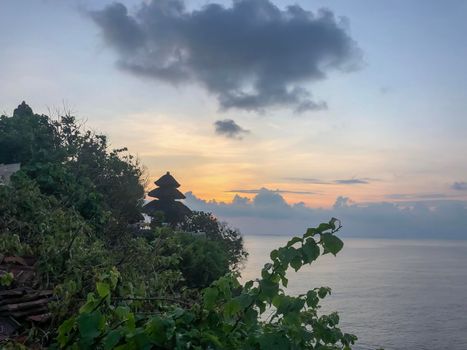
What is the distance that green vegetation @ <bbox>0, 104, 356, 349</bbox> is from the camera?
2703mm

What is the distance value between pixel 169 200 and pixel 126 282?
75.1ft

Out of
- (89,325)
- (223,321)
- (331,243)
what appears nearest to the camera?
(89,325)

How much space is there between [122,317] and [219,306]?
0.70m

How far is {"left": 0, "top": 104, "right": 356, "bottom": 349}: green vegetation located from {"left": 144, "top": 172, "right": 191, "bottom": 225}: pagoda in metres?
7.14

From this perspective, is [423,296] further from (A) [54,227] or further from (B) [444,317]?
(A) [54,227]

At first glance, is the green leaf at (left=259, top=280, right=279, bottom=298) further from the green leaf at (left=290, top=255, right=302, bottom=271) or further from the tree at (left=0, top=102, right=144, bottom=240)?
the tree at (left=0, top=102, right=144, bottom=240)

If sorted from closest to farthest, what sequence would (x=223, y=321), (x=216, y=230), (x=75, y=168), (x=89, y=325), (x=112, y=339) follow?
(x=112, y=339) < (x=89, y=325) < (x=223, y=321) < (x=75, y=168) < (x=216, y=230)

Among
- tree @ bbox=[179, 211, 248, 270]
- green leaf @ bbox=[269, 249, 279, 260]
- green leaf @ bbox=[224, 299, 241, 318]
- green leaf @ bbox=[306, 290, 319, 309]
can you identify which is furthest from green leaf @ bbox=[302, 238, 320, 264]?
tree @ bbox=[179, 211, 248, 270]

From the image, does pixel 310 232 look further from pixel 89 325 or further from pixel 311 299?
pixel 89 325

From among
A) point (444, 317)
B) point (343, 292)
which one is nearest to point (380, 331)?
point (444, 317)

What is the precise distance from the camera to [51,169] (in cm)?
1370

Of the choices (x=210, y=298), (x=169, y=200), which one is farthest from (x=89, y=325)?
(x=169, y=200)

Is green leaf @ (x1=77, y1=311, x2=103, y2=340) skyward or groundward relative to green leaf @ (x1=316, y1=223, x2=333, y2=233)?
groundward

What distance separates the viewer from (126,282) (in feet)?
20.3
